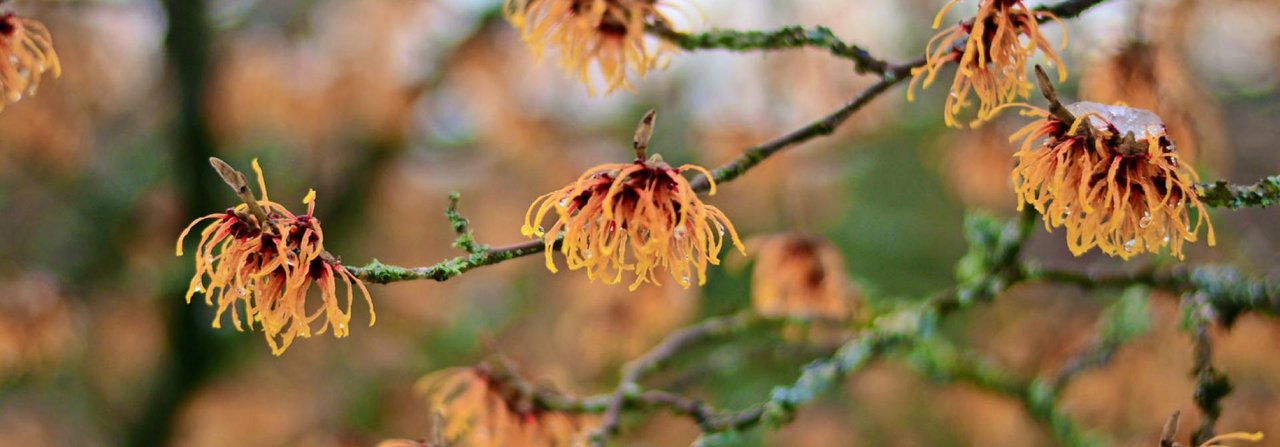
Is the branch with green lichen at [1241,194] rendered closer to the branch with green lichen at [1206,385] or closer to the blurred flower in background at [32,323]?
the branch with green lichen at [1206,385]

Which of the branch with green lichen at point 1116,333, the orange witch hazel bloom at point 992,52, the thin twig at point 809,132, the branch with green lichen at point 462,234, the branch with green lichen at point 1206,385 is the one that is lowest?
the branch with green lichen at point 1206,385

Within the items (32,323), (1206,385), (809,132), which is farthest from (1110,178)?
(32,323)

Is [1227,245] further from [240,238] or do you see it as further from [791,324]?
[240,238]

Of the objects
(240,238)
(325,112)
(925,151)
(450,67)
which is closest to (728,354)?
(240,238)

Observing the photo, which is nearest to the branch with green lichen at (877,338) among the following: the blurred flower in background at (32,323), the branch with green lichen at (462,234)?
the branch with green lichen at (462,234)

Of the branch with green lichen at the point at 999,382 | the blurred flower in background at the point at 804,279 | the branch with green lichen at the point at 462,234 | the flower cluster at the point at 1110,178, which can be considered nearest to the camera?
the flower cluster at the point at 1110,178

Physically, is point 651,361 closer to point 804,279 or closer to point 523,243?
point 804,279
